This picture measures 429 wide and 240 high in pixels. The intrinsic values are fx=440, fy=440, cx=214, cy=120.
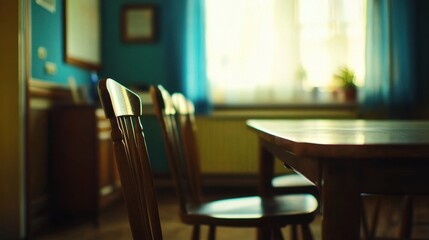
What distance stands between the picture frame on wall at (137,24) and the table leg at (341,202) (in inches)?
143

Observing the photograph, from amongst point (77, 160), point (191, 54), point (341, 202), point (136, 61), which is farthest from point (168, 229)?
point (341, 202)

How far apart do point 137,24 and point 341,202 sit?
3733 mm

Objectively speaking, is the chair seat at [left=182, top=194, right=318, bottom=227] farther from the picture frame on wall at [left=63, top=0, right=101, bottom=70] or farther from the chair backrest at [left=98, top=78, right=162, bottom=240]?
the picture frame on wall at [left=63, top=0, right=101, bottom=70]

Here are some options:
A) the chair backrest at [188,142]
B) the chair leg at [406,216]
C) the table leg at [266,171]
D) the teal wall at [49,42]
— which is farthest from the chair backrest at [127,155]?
the teal wall at [49,42]

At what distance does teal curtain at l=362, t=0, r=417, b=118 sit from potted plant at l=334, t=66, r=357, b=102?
0.16m

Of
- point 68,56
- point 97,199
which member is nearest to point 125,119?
point 97,199

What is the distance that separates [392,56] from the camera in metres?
3.77

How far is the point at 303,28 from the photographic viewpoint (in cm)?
406

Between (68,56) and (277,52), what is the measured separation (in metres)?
1.81

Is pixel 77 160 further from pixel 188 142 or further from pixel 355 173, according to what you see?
pixel 355 173

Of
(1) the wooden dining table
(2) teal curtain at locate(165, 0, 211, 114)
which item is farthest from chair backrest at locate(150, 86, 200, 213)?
(2) teal curtain at locate(165, 0, 211, 114)

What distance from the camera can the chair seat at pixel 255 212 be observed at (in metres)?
1.29

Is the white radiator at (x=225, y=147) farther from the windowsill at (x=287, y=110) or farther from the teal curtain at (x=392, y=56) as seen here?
the teal curtain at (x=392, y=56)

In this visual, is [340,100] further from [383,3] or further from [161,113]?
[161,113]
